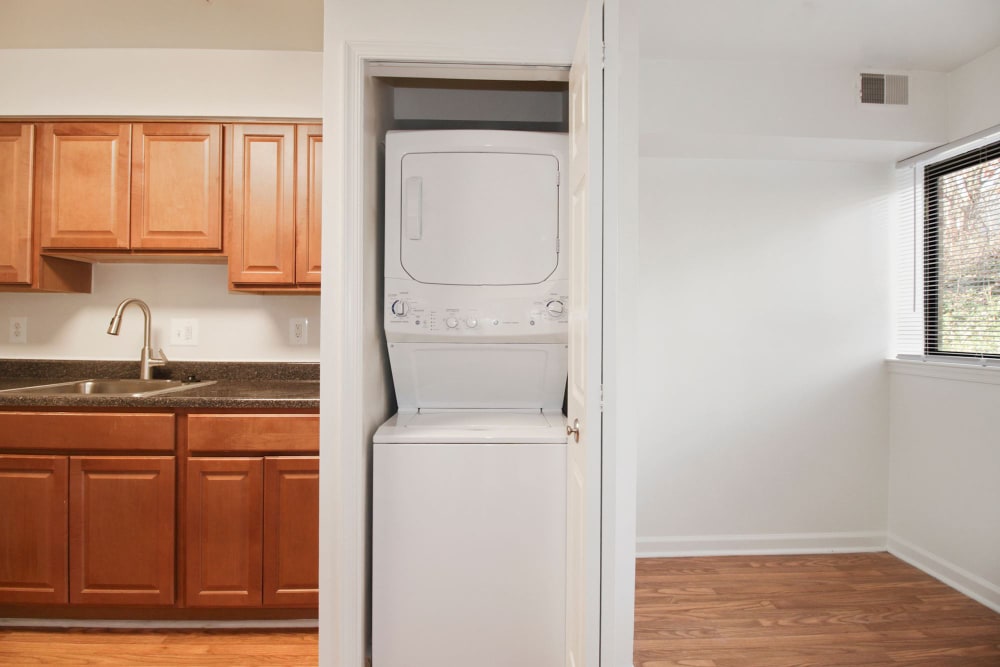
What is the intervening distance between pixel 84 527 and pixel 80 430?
365 mm

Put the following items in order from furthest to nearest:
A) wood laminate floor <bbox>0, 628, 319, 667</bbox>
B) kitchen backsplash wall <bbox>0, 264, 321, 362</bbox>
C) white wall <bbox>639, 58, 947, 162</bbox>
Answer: kitchen backsplash wall <bbox>0, 264, 321, 362</bbox>, white wall <bbox>639, 58, 947, 162</bbox>, wood laminate floor <bbox>0, 628, 319, 667</bbox>

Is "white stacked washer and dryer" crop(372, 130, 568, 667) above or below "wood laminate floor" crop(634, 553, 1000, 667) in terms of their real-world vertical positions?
above

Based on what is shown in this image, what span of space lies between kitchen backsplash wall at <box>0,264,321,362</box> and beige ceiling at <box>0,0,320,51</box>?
3.43 feet

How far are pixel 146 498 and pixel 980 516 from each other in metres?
3.51

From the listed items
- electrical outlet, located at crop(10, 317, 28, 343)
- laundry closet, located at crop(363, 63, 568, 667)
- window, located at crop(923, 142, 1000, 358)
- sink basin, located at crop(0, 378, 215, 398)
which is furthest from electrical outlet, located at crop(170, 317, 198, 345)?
window, located at crop(923, 142, 1000, 358)

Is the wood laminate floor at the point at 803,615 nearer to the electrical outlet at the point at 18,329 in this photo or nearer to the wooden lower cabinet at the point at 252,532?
the wooden lower cabinet at the point at 252,532

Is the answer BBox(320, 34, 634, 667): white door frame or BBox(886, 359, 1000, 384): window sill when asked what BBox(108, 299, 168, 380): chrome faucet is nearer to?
BBox(320, 34, 634, 667): white door frame

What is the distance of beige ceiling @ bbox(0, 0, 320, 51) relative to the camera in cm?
233

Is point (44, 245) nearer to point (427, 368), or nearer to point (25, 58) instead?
point (25, 58)

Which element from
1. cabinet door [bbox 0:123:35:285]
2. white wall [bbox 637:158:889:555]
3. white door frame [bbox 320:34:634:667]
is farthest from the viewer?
white wall [bbox 637:158:889:555]

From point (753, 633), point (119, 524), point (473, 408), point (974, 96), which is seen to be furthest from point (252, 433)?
point (974, 96)

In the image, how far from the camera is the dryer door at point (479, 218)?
1.86 metres

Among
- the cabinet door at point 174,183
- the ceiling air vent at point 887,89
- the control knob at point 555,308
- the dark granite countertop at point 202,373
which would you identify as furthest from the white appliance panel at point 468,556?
the ceiling air vent at point 887,89

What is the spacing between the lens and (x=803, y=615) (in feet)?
7.18
